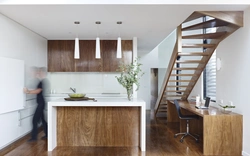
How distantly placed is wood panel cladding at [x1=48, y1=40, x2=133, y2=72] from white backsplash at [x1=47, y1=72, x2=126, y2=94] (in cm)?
34

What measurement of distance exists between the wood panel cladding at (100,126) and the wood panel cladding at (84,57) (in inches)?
91.0

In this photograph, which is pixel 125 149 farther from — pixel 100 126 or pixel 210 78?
pixel 210 78

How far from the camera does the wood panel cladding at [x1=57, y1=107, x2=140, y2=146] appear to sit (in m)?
4.44

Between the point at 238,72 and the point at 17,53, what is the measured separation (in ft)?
14.9

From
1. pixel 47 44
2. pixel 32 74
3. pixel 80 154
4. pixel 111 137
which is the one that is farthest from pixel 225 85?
pixel 47 44

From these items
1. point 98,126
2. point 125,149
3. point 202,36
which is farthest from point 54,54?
point 202,36

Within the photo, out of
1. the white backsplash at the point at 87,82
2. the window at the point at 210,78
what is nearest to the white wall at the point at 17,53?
the white backsplash at the point at 87,82

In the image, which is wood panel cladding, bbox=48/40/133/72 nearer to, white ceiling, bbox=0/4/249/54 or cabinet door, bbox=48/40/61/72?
cabinet door, bbox=48/40/61/72

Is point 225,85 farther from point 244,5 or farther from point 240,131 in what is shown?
point 244,5

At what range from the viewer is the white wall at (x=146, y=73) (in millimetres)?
9531

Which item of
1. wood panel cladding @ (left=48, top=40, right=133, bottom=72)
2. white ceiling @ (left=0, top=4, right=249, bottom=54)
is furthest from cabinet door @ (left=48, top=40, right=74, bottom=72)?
white ceiling @ (left=0, top=4, right=249, bottom=54)

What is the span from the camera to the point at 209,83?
5766mm

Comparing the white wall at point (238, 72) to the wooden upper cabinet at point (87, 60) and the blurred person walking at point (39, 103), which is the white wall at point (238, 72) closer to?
the wooden upper cabinet at point (87, 60)
